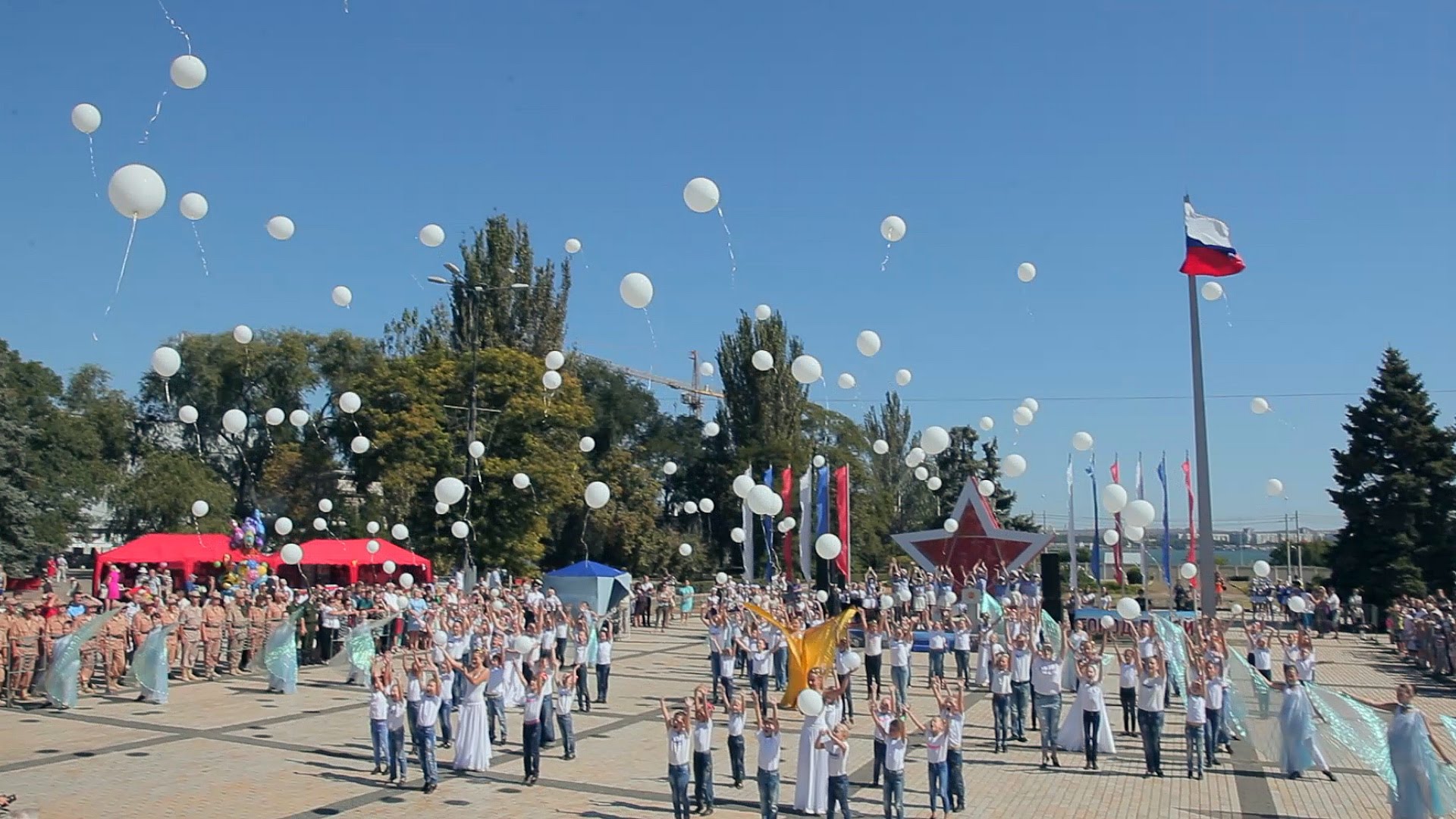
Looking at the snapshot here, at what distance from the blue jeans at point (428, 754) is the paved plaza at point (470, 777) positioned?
186 mm

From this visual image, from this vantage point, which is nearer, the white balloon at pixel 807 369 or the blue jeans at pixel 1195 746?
the blue jeans at pixel 1195 746

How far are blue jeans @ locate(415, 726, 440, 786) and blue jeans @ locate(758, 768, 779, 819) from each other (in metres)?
3.93

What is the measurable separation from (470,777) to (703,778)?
3.35 meters

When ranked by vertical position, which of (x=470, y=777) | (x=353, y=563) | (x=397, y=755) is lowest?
(x=470, y=777)

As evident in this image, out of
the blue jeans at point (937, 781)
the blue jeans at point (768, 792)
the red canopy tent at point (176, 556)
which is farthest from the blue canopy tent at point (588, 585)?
the blue jeans at point (768, 792)

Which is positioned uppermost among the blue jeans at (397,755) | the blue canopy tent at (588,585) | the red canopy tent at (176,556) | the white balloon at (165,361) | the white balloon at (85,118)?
the white balloon at (85,118)

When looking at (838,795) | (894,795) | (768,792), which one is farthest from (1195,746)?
(768,792)

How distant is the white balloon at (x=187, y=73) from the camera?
12.2 m

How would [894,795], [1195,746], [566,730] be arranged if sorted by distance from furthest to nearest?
[566,730] < [1195,746] < [894,795]

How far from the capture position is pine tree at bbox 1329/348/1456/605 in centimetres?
3334

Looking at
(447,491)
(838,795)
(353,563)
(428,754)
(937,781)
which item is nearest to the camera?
(838,795)

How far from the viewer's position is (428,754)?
12242 mm

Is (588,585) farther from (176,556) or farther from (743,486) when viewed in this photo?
(176,556)

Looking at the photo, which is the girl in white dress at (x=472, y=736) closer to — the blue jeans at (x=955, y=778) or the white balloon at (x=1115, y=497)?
the blue jeans at (x=955, y=778)
